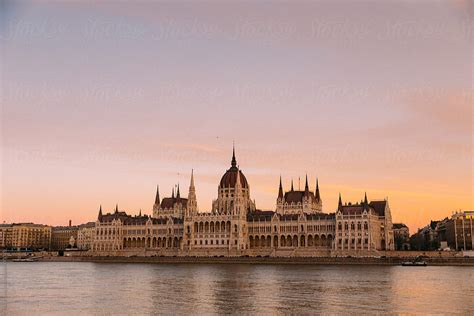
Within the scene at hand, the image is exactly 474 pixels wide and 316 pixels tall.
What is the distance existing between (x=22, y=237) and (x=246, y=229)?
76.6 meters

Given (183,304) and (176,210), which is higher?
(176,210)

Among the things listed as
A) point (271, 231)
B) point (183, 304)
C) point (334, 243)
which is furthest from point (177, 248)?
point (183, 304)

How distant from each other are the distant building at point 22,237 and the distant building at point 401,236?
294 feet

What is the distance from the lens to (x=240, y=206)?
4380 inches

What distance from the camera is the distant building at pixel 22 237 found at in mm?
160250

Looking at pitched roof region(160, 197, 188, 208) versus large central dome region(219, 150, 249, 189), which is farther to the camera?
pitched roof region(160, 197, 188, 208)

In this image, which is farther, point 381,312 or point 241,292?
point 241,292

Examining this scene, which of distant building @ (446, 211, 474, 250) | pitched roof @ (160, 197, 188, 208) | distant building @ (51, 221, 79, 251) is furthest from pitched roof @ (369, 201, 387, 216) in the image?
distant building @ (51, 221, 79, 251)

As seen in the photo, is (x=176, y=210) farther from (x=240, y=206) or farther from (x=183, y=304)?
(x=183, y=304)

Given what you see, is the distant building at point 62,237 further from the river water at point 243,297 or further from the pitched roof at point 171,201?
the river water at point 243,297

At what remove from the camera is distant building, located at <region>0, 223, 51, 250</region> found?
16025 centimetres

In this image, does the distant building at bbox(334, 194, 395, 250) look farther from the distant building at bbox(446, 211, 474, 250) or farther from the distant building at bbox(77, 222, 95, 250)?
the distant building at bbox(77, 222, 95, 250)

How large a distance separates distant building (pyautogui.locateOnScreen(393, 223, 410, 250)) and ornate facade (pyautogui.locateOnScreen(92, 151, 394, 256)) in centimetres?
1934

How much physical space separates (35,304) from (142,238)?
287 feet
